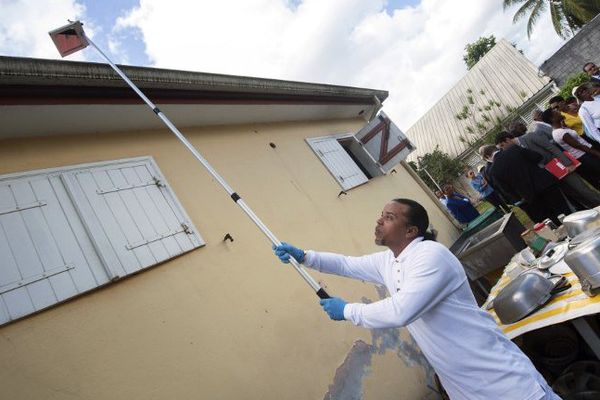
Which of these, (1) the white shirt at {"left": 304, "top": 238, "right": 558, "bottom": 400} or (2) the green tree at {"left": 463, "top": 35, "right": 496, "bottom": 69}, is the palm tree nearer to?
(2) the green tree at {"left": 463, "top": 35, "right": 496, "bottom": 69}

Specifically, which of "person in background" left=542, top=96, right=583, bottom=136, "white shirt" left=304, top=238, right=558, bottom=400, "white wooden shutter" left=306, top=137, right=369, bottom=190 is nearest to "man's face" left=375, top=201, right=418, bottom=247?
"white shirt" left=304, top=238, right=558, bottom=400

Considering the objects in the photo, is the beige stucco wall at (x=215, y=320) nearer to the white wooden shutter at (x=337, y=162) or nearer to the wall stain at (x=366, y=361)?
the wall stain at (x=366, y=361)

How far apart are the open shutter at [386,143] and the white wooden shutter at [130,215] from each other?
16.1 ft

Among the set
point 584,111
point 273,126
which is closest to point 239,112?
point 273,126

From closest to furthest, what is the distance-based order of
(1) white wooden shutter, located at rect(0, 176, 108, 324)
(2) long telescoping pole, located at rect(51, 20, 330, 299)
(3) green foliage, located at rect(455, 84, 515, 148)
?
1. (1) white wooden shutter, located at rect(0, 176, 108, 324)
2. (2) long telescoping pole, located at rect(51, 20, 330, 299)
3. (3) green foliage, located at rect(455, 84, 515, 148)

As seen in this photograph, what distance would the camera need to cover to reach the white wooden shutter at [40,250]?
256cm

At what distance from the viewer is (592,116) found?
578cm

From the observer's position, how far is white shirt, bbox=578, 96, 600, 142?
18.8ft

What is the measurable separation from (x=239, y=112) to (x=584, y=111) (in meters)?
5.62

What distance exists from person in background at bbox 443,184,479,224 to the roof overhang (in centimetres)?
498

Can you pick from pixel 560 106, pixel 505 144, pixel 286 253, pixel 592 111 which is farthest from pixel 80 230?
pixel 560 106

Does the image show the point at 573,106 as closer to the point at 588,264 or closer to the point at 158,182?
the point at 588,264

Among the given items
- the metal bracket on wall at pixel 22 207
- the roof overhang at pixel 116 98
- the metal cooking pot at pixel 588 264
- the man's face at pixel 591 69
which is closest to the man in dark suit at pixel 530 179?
the metal cooking pot at pixel 588 264

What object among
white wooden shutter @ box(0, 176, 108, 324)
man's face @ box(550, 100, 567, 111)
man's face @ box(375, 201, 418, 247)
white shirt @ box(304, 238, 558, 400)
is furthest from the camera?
man's face @ box(550, 100, 567, 111)
